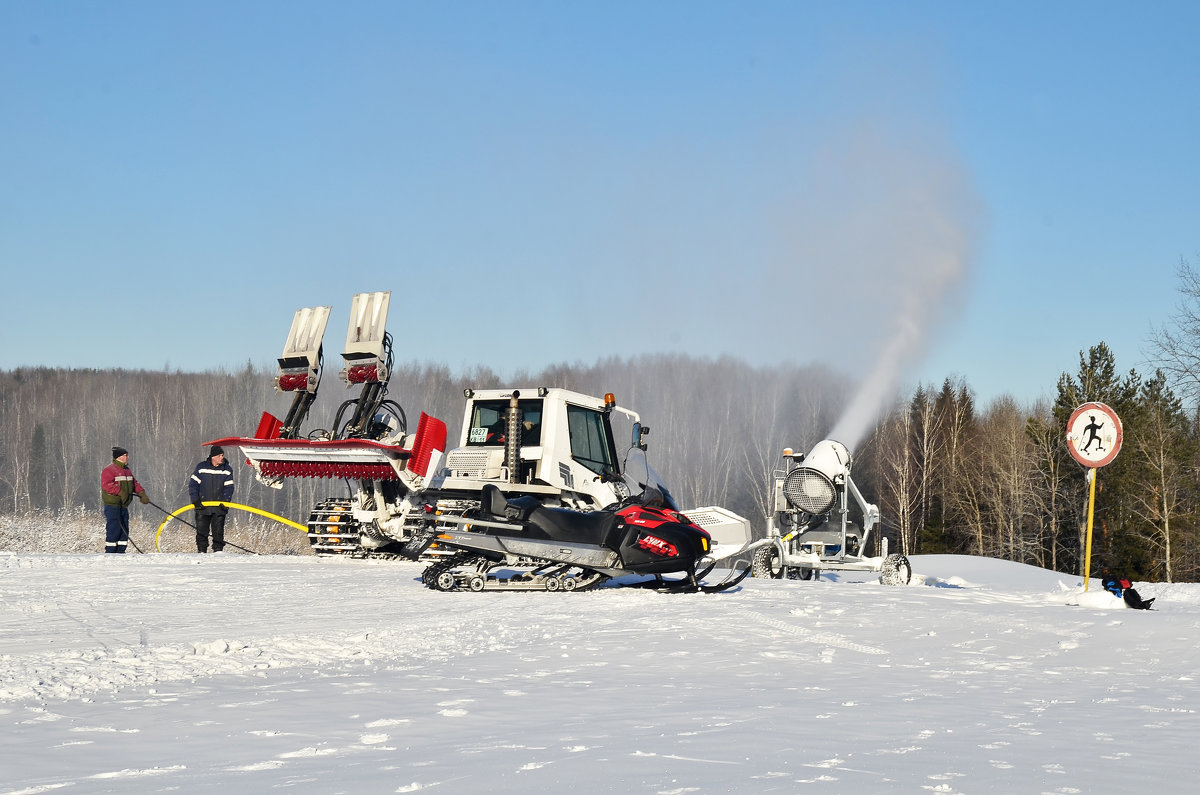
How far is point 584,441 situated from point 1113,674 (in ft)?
29.9

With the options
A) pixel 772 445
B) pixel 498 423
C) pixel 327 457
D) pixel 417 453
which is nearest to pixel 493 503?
pixel 498 423

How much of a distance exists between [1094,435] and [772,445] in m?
43.0

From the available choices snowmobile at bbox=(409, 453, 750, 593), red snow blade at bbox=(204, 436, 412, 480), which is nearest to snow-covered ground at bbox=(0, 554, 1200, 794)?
snowmobile at bbox=(409, 453, 750, 593)

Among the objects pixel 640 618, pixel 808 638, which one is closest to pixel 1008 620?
pixel 808 638

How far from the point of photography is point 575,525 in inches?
444

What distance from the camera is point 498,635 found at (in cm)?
786

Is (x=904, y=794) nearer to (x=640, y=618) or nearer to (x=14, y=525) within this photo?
(x=640, y=618)

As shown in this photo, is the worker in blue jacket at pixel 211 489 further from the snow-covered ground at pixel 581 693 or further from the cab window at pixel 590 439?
the snow-covered ground at pixel 581 693

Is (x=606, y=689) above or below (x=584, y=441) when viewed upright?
below

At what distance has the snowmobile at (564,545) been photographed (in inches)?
437

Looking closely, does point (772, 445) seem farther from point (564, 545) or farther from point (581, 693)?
point (581, 693)

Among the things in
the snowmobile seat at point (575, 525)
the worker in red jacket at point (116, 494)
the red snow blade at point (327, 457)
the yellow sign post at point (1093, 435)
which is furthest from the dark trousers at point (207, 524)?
the yellow sign post at point (1093, 435)

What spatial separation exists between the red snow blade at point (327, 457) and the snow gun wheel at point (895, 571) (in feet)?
22.7

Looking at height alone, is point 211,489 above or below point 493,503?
below
